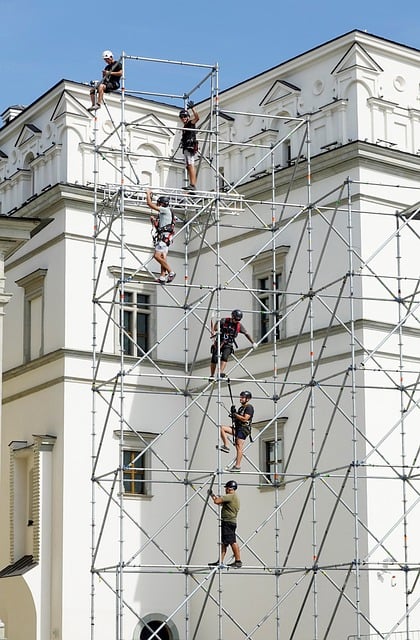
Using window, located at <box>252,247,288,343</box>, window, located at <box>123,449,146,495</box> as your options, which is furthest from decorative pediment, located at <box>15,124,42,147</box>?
window, located at <box>123,449,146,495</box>

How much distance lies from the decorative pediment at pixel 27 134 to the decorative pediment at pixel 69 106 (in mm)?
1285

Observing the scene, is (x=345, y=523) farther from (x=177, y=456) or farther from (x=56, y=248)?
(x=56, y=248)

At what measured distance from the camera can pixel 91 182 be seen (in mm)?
33750

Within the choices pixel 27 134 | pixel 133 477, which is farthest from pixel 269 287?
pixel 27 134

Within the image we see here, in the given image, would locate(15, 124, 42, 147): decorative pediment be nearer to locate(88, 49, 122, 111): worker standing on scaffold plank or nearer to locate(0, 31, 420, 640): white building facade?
locate(0, 31, 420, 640): white building facade

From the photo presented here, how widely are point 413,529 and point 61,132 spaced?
1266 centimetres

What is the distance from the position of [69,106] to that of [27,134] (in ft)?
7.96

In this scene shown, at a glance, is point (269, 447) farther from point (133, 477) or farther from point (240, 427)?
point (240, 427)

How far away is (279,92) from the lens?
1300 inches

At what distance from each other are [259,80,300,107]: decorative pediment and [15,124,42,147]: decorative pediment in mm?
5784

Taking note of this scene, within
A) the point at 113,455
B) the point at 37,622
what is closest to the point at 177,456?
the point at 113,455

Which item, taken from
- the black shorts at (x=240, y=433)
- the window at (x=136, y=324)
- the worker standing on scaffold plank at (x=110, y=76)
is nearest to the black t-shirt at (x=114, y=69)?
the worker standing on scaffold plank at (x=110, y=76)

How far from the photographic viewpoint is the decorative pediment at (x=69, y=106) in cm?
3362

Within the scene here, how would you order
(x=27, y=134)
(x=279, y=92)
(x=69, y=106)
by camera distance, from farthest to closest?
(x=27, y=134) < (x=69, y=106) < (x=279, y=92)
